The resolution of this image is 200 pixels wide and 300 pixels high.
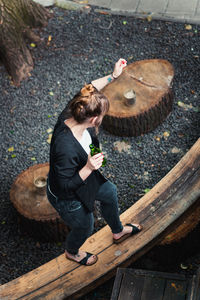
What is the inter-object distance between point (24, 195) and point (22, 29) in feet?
9.59

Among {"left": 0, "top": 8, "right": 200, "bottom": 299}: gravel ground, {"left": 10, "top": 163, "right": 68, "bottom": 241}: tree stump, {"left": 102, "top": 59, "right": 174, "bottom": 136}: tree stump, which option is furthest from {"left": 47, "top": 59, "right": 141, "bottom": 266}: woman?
{"left": 102, "top": 59, "right": 174, "bottom": 136}: tree stump


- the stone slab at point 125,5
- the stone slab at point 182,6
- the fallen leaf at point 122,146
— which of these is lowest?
the fallen leaf at point 122,146

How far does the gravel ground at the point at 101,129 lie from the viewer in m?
4.56

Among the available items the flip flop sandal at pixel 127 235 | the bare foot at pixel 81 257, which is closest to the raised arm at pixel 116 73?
the flip flop sandal at pixel 127 235

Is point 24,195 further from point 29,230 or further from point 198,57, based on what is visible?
point 198,57

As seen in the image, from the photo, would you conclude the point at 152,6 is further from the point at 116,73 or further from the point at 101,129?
the point at 116,73

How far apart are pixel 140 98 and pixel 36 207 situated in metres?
1.80

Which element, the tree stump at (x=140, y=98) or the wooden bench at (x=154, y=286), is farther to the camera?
the tree stump at (x=140, y=98)

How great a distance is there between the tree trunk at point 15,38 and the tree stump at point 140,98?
154cm

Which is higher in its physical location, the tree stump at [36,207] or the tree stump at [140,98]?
the tree stump at [140,98]

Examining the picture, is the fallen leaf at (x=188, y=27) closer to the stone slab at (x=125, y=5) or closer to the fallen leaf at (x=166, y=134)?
the stone slab at (x=125, y=5)

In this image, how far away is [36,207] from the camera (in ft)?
14.4

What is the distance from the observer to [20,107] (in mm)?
5824

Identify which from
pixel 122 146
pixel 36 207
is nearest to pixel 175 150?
pixel 122 146
